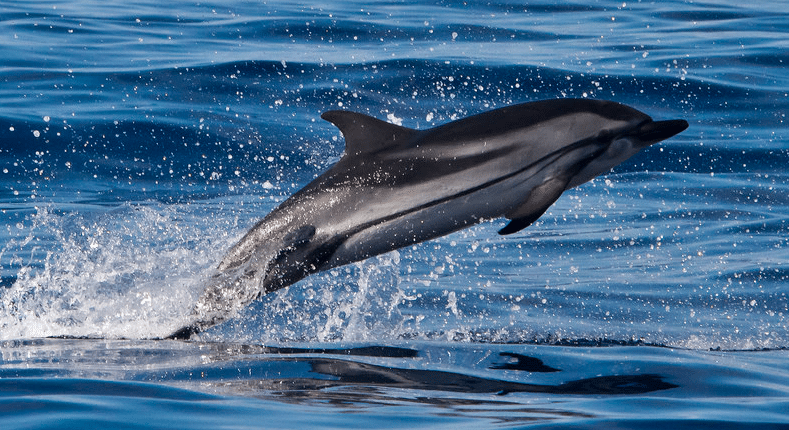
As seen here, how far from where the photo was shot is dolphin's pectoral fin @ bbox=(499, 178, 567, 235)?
18.0 ft

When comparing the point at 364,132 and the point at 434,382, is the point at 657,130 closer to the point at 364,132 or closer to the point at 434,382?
the point at 364,132

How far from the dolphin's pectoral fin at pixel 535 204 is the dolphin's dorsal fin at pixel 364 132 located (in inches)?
26.5

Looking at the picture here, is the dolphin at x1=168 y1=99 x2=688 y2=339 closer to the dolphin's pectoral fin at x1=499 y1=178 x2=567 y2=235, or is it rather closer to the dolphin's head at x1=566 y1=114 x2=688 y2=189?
the dolphin's pectoral fin at x1=499 y1=178 x2=567 y2=235

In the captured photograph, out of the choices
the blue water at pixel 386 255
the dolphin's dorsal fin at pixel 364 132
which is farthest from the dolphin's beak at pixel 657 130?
the dolphin's dorsal fin at pixel 364 132

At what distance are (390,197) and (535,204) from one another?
740 mm

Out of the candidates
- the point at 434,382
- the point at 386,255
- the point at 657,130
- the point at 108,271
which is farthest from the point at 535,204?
the point at 108,271

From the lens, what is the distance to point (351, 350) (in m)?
5.28

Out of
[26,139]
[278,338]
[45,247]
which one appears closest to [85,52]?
[26,139]

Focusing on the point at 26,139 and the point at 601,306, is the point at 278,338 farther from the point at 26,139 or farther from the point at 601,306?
the point at 26,139

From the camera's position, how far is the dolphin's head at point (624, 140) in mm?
5812

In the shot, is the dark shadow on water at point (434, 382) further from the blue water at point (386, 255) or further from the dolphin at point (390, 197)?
the dolphin at point (390, 197)

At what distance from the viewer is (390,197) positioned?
547 centimetres

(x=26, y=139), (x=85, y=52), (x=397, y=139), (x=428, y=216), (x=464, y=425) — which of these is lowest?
(x=464, y=425)

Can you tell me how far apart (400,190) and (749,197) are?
564 centimetres
